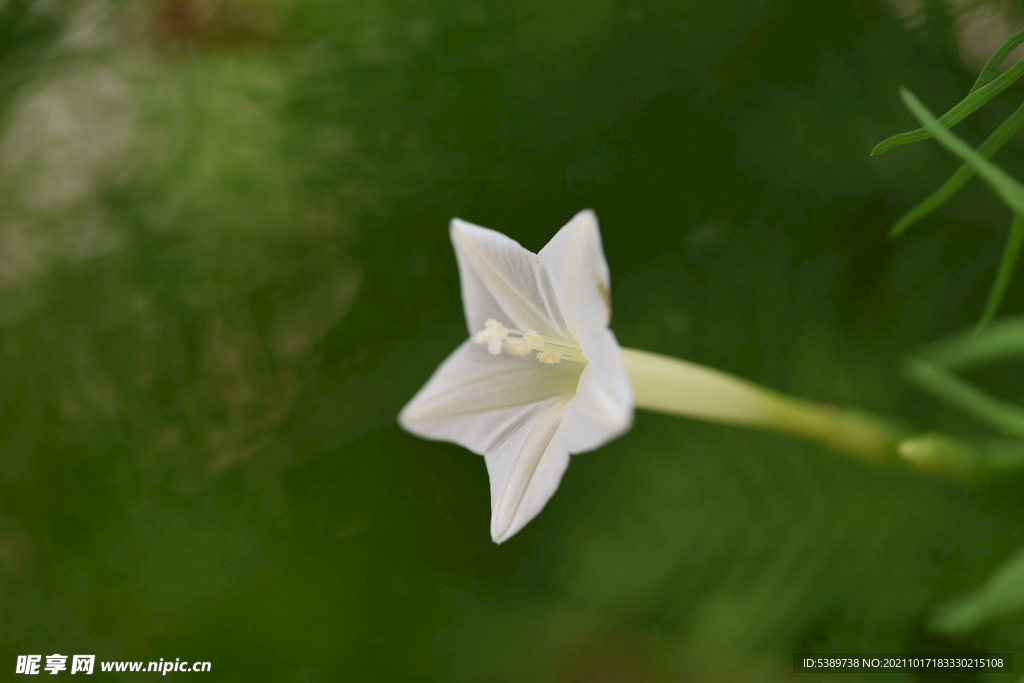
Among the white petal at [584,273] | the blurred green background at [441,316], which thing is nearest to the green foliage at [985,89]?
the white petal at [584,273]

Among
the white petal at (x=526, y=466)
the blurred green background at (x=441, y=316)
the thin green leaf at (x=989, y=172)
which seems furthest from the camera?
the blurred green background at (x=441, y=316)

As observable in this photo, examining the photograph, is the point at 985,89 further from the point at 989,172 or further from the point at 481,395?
→ the point at 481,395

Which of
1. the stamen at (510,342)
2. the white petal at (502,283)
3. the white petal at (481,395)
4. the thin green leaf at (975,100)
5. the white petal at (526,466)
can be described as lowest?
the white petal at (526,466)

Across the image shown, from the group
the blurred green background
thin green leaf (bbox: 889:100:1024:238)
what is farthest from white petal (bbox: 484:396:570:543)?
the blurred green background

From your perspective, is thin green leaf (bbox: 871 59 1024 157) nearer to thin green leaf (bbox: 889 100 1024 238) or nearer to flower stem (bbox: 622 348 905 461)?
thin green leaf (bbox: 889 100 1024 238)

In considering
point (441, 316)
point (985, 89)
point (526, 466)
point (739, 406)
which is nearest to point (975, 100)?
point (985, 89)

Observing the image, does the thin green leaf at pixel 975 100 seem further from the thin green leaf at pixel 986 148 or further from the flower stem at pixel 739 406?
the flower stem at pixel 739 406
